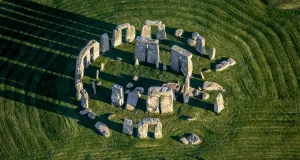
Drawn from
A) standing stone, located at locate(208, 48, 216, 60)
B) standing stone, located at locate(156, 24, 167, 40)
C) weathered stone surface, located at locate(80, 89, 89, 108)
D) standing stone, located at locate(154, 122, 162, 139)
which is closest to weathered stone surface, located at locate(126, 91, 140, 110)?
weathered stone surface, located at locate(80, 89, 89, 108)

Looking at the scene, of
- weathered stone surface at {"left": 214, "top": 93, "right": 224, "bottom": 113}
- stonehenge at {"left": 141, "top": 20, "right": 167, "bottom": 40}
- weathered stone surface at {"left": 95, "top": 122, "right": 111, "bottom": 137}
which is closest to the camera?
weathered stone surface at {"left": 95, "top": 122, "right": 111, "bottom": 137}

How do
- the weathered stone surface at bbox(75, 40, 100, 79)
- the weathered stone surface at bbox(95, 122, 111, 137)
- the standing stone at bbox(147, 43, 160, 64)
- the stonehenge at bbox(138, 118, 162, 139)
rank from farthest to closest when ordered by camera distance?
the standing stone at bbox(147, 43, 160, 64)
the weathered stone surface at bbox(75, 40, 100, 79)
the weathered stone surface at bbox(95, 122, 111, 137)
the stonehenge at bbox(138, 118, 162, 139)

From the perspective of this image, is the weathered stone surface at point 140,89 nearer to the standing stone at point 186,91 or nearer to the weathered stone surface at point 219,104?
the standing stone at point 186,91

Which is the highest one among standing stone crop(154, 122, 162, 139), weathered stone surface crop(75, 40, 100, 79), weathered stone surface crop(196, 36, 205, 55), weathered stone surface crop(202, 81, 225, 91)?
weathered stone surface crop(196, 36, 205, 55)

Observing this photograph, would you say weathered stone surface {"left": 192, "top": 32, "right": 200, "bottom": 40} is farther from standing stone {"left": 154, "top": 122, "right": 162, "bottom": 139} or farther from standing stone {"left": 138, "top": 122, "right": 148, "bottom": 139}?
standing stone {"left": 138, "top": 122, "right": 148, "bottom": 139}

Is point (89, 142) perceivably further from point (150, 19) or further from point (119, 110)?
point (150, 19)

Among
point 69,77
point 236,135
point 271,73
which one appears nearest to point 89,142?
point 69,77
